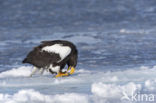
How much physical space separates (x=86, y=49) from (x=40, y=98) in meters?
5.24

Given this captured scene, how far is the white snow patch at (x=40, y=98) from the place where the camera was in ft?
17.6

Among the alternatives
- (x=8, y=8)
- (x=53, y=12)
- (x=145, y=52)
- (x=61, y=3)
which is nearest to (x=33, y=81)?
(x=145, y=52)

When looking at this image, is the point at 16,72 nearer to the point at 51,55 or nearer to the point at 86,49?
Answer: the point at 51,55

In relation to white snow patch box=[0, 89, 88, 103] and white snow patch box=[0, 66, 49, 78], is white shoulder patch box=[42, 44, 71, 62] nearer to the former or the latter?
white snow patch box=[0, 66, 49, 78]

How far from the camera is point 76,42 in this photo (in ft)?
38.8

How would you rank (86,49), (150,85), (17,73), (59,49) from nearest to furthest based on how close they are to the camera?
(150,85), (59,49), (17,73), (86,49)

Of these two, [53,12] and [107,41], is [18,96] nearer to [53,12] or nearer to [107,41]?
[107,41]

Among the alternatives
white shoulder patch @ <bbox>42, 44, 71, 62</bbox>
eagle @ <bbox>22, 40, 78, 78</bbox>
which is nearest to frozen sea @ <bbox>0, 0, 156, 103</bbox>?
eagle @ <bbox>22, 40, 78, 78</bbox>

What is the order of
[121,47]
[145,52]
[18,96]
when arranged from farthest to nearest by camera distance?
[121,47] < [145,52] < [18,96]

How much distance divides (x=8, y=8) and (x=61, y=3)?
3.45m

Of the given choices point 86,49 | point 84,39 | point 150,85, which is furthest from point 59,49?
point 84,39

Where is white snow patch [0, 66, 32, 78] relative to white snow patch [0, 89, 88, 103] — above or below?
above

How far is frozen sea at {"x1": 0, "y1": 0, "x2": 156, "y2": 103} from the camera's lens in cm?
571

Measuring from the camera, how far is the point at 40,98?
18.0 ft
